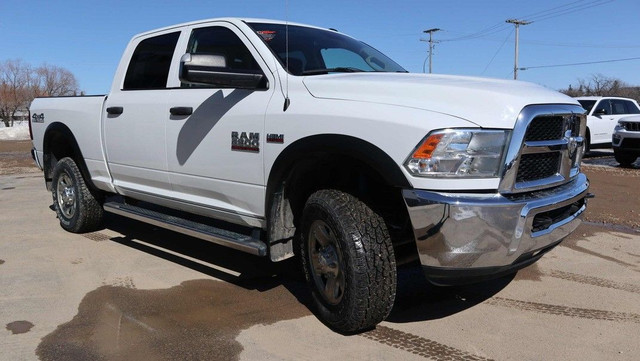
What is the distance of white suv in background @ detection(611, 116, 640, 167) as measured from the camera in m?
13.0

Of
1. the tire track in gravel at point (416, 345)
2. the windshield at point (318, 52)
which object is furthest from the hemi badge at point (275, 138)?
the tire track in gravel at point (416, 345)

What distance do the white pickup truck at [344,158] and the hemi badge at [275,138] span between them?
1cm

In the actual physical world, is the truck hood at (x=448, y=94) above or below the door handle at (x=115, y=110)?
above

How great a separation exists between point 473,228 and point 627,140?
1227 cm

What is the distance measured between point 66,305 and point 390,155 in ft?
8.73

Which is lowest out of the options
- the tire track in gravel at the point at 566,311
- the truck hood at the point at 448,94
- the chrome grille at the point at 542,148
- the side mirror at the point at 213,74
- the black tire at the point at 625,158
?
the black tire at the point at 625,158

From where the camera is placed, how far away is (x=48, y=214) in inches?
287

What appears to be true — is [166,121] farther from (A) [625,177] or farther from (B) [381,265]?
(A) [625,177]

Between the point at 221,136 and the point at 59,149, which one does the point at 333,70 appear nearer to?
the point at 221,136

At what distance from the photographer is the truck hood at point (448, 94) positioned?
2939mm

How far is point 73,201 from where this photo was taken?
608cm

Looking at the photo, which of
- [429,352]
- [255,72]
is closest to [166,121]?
[255,72]

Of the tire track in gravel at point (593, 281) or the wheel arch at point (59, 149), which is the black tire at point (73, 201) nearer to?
the wheel arch at point (59, 149)

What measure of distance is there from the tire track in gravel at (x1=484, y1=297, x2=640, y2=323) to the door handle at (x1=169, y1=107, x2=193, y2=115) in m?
2.69
